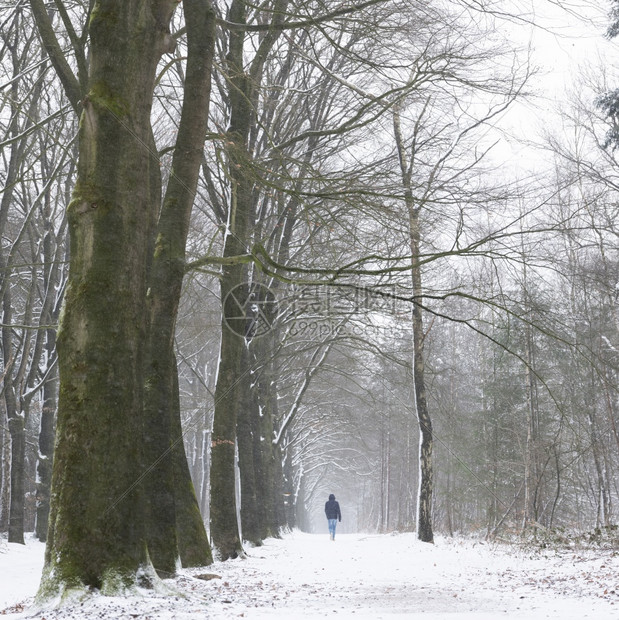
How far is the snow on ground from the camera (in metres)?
4.91

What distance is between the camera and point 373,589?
7.55 meters

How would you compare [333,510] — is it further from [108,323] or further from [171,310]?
[108,323]

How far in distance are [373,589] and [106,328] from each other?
4.62m

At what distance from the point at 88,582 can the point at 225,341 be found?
6451 mm

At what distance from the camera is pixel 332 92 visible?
618 inches

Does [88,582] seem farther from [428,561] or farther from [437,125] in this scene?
[437,125]

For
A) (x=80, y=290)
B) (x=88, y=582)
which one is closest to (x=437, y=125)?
(x=80, y=290)

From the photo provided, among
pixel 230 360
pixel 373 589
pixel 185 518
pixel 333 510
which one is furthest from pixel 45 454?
pixel 373 589

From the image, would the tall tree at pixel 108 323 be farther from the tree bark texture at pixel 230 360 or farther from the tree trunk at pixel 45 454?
the tree trunk at pixel 45 454

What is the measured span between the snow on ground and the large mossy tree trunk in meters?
0.43

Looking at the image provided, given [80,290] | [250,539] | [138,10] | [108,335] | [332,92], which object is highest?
[332,92]

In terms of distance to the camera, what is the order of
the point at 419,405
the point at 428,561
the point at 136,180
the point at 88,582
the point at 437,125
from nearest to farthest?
the point at 88,582 < the point at 136,180 < the point at 428,561 < the point at 437,125 < the point at 419,405

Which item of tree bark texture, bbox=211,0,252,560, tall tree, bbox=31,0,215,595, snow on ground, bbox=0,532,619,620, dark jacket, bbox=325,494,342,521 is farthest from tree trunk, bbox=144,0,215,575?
dark jacket, bbox=325,494,342,521

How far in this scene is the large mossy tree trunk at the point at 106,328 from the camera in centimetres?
480
